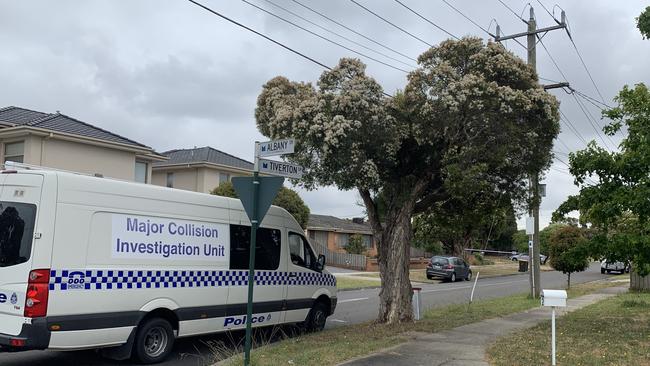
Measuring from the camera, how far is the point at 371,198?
40.7 feet

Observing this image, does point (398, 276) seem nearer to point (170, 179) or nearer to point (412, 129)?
point (412, 129)

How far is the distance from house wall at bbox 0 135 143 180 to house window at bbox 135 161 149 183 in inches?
39.7

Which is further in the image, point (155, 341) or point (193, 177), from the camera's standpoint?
point (193, 177)

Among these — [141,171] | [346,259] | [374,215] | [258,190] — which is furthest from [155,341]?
[346,259]

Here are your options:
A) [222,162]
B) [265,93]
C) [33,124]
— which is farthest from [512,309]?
[222,162]

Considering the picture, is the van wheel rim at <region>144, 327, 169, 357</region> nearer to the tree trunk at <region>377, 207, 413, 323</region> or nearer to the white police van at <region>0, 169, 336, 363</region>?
the white police van at <region>0, 169, 336, 363</region>

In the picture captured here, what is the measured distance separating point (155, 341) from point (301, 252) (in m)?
3.68

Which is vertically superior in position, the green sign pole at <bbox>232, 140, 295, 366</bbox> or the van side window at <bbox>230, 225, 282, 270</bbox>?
the green sign pole at <bbox>232, 140, 295, 366</bbox>

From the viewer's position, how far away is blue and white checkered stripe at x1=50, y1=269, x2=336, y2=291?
7.61m

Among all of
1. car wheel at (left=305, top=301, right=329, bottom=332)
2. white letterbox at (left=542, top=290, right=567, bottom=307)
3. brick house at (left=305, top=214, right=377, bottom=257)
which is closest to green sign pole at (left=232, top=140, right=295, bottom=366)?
white letterbox at (left=542, top=290, right=567, bottom=307)

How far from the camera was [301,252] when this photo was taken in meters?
11.7

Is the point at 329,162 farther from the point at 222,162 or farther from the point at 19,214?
the point at 222,162

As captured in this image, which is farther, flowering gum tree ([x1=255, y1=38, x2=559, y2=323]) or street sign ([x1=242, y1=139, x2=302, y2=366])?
flowering gum tree ([x1=255, y1=38, x2=559, y2=323])

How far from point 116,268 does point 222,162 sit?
96.3 feet
